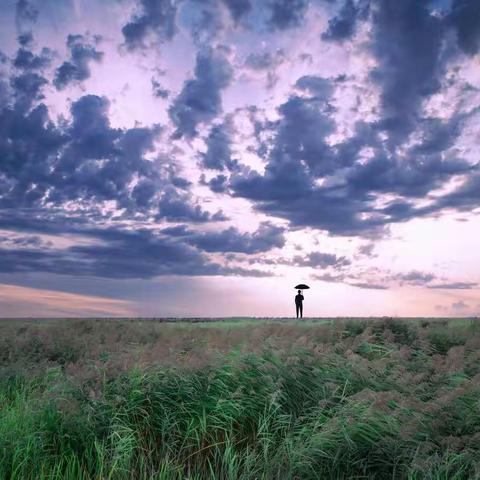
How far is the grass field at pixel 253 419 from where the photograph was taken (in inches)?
275

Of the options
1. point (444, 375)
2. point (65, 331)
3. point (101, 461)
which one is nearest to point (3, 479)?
point (101, 461)

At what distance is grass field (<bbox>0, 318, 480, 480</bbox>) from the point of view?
698cm

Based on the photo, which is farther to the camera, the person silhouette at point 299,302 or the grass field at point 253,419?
the person silhouette at point 299,302

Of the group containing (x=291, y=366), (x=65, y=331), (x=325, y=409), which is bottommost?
(x=325, y=409)

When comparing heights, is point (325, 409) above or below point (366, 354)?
below

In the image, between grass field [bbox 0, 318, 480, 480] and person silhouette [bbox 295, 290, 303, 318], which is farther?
person silhouette [bbox 295, 290, 303, 318]

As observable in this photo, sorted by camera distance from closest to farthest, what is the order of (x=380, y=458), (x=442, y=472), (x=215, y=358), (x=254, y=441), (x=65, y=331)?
(x=442, y=472), (x=380, y=458), (x=254, y=441), (x=215, y=358), (x=65, y=331)

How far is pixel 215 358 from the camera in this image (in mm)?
9984

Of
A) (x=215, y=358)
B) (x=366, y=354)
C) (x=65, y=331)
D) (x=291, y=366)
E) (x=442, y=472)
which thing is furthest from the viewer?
(x=65, y=331)

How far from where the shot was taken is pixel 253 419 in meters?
8.51

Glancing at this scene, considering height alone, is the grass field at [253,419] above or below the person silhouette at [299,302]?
below

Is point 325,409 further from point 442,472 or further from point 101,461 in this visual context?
point 101,461

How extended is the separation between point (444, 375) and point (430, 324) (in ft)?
23.7

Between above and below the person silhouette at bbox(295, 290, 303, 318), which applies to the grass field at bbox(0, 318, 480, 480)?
below
